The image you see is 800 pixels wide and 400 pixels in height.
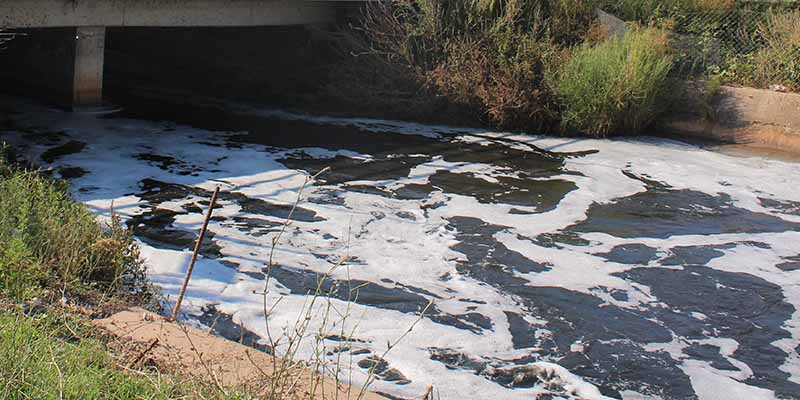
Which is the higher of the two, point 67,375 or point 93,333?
point 67,375

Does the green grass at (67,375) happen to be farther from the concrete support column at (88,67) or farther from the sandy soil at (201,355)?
the concrete support column at (88,67)

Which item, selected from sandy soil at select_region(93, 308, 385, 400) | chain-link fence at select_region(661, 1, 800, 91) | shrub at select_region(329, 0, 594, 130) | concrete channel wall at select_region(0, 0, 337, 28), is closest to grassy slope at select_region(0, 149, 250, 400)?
sandy soil at select_region(93, 308, 385, 400)

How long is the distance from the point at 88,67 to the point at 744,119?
1099cm

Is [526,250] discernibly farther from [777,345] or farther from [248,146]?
[248,146]

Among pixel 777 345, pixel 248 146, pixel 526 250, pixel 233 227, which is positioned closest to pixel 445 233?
pixel 526 250

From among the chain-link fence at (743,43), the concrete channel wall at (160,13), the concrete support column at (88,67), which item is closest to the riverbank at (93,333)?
the concrete channel wall at (160,13)

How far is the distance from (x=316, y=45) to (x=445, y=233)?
928 centimetres

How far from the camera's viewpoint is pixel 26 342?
16.4 feet

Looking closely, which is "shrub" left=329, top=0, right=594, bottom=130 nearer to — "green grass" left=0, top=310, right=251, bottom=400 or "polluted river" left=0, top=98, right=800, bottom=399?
"polluted river" left=0, top=98, right=800, bottom=399

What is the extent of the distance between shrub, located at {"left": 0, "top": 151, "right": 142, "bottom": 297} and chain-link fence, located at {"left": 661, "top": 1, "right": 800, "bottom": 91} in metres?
12.5

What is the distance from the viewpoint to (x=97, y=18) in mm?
15398

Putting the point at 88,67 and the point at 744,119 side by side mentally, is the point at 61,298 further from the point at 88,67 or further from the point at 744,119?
the point at 744,119

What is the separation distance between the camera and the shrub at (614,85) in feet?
53.5

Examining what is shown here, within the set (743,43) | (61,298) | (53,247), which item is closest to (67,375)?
(61,298)
